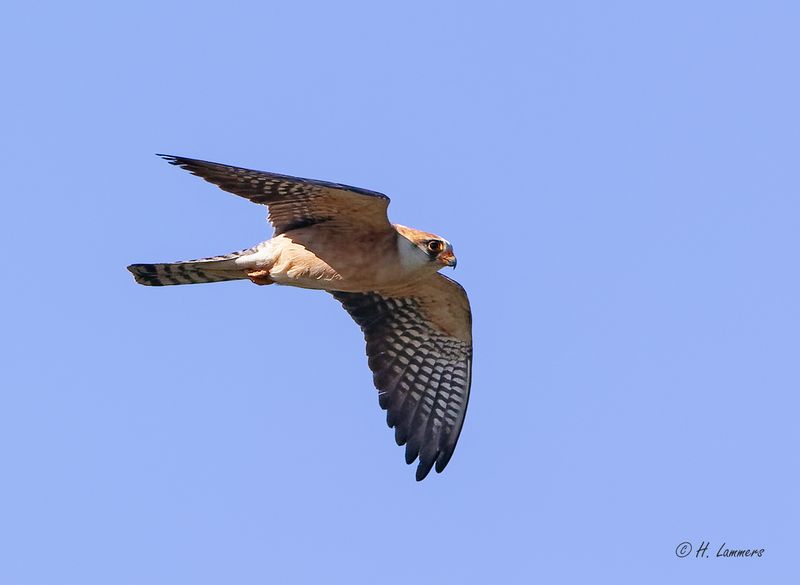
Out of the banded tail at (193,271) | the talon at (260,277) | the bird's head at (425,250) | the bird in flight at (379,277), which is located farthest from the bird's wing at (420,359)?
the banded tail at (193,271)

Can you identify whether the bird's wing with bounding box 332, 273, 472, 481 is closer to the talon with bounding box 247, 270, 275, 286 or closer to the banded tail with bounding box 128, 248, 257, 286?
the talon with bounding box 247, 270, 275, 286

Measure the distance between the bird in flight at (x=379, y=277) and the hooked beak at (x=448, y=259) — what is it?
10 mm

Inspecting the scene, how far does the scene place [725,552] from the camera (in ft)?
44.1

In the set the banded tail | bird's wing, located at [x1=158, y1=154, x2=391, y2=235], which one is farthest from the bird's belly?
bird's wing, located at [x1=158, y1=154, x2=391, y2=235]

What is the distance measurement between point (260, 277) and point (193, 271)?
73 cm

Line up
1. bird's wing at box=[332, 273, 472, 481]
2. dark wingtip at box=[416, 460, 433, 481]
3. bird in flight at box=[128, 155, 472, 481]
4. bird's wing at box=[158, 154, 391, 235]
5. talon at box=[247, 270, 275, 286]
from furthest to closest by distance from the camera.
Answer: bird's wing at box=[332, 273, 472, 481], dark wingtip at box=[416, 460, 433, 481], talon at box=[247, 270, 275, 286], bird in flight at box=[128, 155, 472, 481], bird's wing at box=[158, 154, 391, 235]

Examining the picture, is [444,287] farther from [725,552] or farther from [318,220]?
[725,552]

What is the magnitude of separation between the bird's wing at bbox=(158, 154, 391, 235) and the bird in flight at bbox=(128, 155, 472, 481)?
12 mm

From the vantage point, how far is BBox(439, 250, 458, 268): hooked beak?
1311cm

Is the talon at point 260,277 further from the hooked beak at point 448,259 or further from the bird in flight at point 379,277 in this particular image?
the hooked beak at point 448,259

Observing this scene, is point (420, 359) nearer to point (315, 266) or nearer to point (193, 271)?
point (315, 266)

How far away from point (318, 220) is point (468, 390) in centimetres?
292

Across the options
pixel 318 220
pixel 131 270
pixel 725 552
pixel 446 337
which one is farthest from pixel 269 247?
pixel 725 552

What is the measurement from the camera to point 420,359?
585 inches
